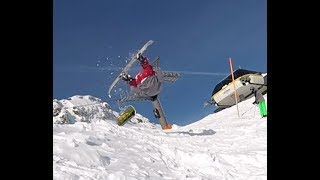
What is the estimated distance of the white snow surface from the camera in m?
7.22

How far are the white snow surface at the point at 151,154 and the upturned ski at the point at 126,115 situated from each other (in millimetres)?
1128

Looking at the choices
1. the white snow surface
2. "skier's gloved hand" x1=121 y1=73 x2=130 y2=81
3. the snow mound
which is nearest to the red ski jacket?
"skier's gloved hand" x1=121 y1=73 x2=130 y2=81

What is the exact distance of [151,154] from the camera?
29.4ft

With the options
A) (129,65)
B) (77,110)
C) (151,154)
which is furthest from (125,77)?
(77,110)

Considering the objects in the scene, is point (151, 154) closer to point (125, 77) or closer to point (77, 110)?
point (125, 77)

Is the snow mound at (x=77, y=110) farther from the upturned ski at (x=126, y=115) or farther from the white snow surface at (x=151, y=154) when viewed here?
the white snow surface at (x=151, y=154)

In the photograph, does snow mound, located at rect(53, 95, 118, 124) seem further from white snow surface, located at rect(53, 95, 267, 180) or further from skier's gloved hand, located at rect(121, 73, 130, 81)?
white snow surface, located at rect(53, 95, 267, 180)

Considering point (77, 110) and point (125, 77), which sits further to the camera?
point (77, 110)

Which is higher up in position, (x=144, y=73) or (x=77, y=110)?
(x=77, y=110)

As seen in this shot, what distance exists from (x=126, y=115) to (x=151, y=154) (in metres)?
4.20

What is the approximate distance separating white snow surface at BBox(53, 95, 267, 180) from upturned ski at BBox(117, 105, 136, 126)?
1128 millimetres
